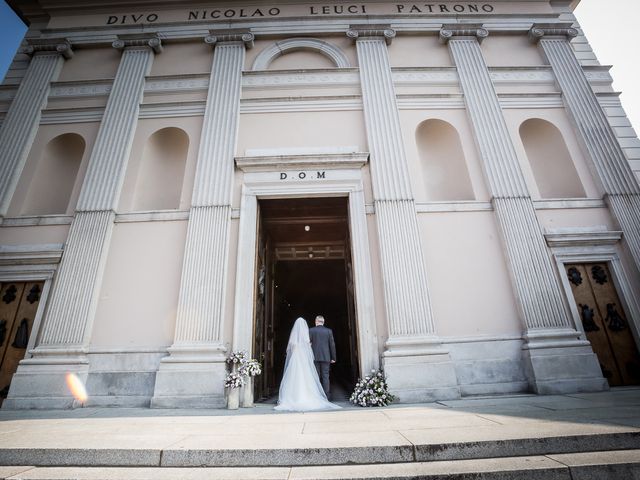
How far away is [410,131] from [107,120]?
815cm

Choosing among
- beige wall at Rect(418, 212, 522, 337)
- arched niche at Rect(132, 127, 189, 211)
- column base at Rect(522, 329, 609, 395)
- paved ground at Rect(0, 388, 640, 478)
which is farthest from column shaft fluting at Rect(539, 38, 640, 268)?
arched niche at Rect(132, 127, 189, 211)

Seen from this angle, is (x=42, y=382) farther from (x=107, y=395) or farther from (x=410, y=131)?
(x=410, y=131)

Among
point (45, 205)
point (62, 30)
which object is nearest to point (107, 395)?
point (45, 205)

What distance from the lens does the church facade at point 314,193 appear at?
6410 millimetres

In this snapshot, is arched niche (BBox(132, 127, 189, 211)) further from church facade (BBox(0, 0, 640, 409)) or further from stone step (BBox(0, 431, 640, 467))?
stone step (BBox(0, 431, 640, 467))

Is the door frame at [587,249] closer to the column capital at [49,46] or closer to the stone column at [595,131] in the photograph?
the stone column at [595,131]

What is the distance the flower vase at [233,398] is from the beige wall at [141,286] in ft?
5.61

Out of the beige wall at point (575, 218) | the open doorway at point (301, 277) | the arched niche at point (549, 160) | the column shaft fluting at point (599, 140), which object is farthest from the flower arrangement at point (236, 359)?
the column shaft fluting at point (599, 140)

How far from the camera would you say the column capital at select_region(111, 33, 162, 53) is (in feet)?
30.9

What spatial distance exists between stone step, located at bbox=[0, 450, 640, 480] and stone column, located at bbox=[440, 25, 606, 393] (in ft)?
12.4

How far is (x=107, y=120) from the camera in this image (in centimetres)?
843

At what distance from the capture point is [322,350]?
7.15 meters

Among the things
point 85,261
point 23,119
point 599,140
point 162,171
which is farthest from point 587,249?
point 23,119

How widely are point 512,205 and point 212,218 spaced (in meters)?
7.06
